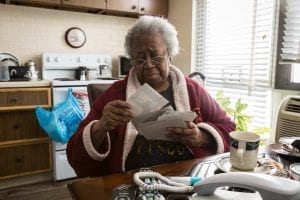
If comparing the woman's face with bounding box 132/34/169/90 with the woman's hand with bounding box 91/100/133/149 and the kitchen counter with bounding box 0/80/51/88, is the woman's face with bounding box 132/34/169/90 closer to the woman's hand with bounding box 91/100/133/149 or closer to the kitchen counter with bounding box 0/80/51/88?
the woman's hand with bounding box 91/100/133/149

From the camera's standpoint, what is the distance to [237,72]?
2.51 m

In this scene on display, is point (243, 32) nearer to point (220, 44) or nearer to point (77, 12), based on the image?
point (220, 44)

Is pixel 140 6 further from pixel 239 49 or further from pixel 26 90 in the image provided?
pixel 26 90

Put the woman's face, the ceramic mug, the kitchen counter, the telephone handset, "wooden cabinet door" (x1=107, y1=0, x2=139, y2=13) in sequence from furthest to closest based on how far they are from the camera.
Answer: "wooden cabinet door" (x1=107, y1=0, x2=139, y2=13) < the kitchen counter < the woman's face < the ceramic mug < the telephone handset

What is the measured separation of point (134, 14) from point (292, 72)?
1905mm

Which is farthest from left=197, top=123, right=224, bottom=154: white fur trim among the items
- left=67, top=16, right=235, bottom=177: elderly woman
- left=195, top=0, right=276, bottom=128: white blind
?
left=195, top=0, right=276, bottom=128: white blind

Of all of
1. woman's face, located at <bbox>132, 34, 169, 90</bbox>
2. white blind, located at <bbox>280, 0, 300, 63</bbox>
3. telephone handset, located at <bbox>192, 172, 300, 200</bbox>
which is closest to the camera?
telephone handset, located at <bbox>192, 172, 300, 200</bbox>

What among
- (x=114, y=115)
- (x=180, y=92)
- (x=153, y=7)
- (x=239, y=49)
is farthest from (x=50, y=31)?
(x=114, y=115)

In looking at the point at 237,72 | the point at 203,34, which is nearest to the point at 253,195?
the point at 237,72

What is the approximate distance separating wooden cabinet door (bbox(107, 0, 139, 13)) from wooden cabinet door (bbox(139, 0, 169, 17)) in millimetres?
76

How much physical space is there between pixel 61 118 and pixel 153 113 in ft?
5.39

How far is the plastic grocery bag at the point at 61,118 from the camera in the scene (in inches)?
89.7

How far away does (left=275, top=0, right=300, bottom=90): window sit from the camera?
197cm

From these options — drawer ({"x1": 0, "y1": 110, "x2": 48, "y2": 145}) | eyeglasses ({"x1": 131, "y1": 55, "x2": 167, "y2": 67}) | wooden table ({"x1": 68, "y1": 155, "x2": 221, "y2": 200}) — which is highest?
eyeglasses ({"x1": 131, "y1": 55, "x2": 167, "y2": 67})
